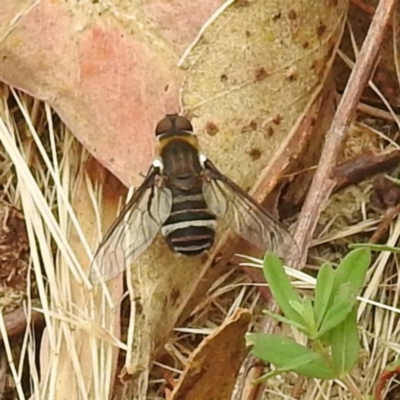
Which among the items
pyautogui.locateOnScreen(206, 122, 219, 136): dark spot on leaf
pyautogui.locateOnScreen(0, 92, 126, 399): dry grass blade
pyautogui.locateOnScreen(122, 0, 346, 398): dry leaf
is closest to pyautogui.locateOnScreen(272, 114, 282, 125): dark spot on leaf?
pyautogui.locateOnScreen(122, 0, 346, 398): dry leaf

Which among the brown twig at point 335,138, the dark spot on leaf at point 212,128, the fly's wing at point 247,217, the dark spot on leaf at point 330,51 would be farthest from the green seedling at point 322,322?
the dark spot on leaf at point 330,51

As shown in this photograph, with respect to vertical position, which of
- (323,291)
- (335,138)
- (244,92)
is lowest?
(323,291)

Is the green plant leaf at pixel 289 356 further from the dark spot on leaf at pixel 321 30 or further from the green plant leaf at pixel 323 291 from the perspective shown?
the dark spot on leaf at pixel 321 30

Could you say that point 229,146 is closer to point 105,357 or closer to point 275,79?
point 275,79

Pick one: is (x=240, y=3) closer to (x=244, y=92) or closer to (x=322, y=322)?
(x=244, y=92)

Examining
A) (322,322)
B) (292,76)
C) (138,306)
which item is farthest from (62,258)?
(322,322)

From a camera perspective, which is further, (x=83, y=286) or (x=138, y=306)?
(x=83, y=286)
